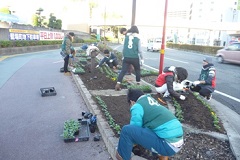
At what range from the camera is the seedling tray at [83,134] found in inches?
141

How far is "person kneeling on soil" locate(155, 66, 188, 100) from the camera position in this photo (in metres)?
4.62

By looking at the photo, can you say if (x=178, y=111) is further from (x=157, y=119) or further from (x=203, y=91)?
(x=157, y=119)

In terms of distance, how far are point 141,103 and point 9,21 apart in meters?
17.2

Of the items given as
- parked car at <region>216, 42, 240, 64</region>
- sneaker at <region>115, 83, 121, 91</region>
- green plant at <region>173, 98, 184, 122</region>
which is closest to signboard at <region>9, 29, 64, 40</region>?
sneaker at <region>115, 83, 121, 91</region>

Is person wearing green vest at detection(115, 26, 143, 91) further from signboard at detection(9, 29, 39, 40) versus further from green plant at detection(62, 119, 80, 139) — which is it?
signboard at detection(9, 29, 39, 40)

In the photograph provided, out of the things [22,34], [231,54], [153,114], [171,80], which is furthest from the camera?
[22,34]

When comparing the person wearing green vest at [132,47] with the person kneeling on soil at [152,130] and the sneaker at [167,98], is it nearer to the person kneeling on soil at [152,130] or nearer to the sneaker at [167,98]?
the sneaker at [167,98]

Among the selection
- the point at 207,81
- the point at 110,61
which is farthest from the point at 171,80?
the point at 110,61

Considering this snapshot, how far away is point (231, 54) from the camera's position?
49.2 feet

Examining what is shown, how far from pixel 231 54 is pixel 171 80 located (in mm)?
12426

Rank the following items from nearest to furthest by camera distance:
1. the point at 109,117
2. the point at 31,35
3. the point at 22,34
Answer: the point at 109,117, the point at 22,34, the point at 31,35

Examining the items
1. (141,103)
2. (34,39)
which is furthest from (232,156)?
(34,39)

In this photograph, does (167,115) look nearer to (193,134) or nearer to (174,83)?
(193,134)

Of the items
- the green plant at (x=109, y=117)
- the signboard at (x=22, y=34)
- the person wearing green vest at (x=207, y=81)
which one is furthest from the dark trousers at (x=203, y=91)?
the signboard at (x=22, y=34)
